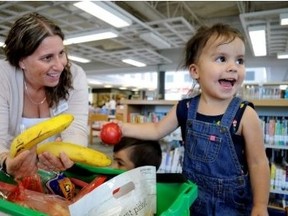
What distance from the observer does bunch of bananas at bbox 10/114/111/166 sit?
0.64 metres

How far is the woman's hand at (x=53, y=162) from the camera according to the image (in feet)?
2.44

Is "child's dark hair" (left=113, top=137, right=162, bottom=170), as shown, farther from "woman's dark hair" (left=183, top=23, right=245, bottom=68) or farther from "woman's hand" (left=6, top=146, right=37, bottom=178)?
"woman's hand" (left=6, top=146, right=37, bottom=178)

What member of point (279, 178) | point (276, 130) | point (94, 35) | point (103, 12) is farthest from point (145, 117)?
point (94, 35)

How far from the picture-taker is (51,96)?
1.26 metres

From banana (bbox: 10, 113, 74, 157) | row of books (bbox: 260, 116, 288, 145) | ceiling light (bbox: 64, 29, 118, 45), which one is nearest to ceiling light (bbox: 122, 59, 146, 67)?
ceiling light (bbox: 64, 29, 118, 45)

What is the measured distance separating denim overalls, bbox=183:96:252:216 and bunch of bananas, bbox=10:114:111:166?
45cm

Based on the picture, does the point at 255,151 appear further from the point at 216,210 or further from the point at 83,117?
the point at 83,117

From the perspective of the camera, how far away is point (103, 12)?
420cm

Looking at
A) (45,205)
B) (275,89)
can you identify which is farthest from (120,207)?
(275,89)

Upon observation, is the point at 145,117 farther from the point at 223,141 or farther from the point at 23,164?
the point at 23,164

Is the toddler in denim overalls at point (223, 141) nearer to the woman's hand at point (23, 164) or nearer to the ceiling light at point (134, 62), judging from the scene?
the woman's hand at point (23, 164)

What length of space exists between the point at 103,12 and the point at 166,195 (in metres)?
3.90

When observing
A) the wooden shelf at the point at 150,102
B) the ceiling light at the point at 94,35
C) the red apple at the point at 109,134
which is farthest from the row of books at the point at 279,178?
the ceiling light at the point at 94,35

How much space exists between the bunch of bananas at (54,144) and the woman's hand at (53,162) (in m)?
0.01
